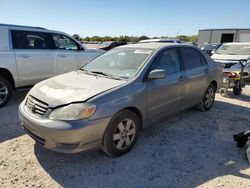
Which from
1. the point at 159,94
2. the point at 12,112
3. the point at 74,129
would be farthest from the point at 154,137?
the point at 12,112

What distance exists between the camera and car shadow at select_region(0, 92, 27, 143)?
436 cm

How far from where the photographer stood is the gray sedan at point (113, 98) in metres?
3.14

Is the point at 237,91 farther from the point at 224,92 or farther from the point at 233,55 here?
the point at 233,55

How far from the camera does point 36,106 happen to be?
11.3ft

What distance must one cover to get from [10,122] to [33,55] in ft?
6.70

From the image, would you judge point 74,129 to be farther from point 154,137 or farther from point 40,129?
point 154,137

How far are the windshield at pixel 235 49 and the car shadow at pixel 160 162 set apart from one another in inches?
263

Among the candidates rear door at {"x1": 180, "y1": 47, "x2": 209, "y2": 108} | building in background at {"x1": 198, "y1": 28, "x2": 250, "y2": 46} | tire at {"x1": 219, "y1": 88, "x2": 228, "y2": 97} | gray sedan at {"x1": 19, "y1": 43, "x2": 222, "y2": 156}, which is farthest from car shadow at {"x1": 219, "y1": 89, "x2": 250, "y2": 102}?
building in background at {"x1": 198, "y1": 28, "x2": 250, "y2": 46}

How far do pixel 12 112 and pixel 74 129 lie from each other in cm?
306

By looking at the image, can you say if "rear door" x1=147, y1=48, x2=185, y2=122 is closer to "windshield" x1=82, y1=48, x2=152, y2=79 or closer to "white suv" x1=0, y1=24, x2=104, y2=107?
"windshield" x1=82, y1=48, x2=152, y2=79

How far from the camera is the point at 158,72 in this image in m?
3.80

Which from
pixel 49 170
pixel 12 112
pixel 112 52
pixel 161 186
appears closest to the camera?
pixel 161 186

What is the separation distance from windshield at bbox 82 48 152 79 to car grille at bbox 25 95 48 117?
1.15m

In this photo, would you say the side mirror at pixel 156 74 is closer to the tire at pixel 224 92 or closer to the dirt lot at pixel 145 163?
the dirt lot at pixel 145 163
